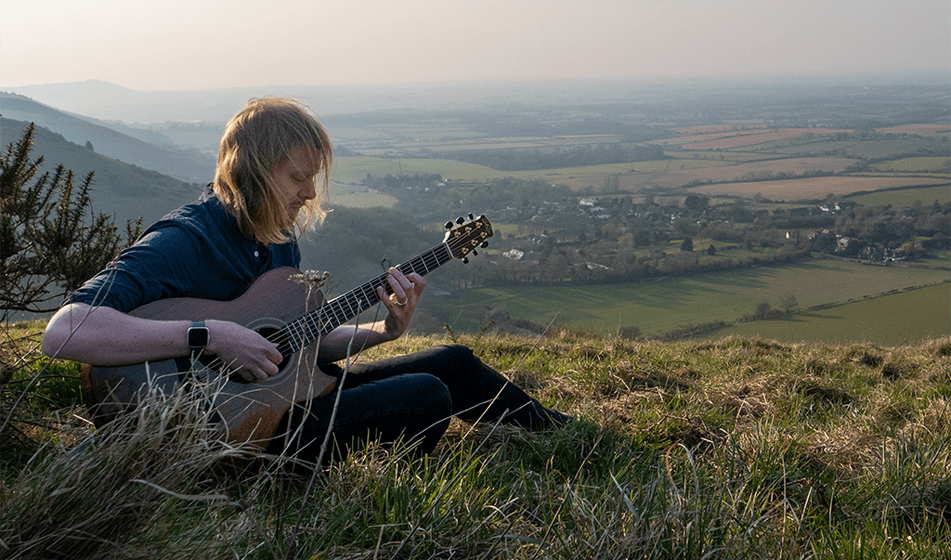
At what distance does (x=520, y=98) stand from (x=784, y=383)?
495 feet

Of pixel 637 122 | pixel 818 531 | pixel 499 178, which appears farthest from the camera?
pixel 637 122

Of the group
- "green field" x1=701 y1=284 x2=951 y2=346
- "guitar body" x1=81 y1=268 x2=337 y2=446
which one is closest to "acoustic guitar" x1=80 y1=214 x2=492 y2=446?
"guitar body" x1=81 y1=268 x2=337 y2=446

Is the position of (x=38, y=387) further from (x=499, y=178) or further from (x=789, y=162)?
(x=789, y=162)

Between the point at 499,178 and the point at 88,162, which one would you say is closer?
the point at 88,162

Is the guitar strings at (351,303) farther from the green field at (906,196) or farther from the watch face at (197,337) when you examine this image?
the green field at (906,196)

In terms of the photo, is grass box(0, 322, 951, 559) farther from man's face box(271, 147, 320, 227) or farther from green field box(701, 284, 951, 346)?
green field box(701, 284, 951, 346)

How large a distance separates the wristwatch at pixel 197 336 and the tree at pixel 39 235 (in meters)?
2.24

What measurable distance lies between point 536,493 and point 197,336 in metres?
1.40

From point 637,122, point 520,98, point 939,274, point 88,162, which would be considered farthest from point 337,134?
point 520,98

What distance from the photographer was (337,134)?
78.8 m

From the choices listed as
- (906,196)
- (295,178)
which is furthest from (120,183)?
(906,196)

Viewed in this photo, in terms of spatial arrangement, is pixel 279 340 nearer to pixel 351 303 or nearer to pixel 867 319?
pixel 351 303

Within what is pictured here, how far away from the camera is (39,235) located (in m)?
4.42

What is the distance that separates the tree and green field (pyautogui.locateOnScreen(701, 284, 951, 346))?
1650 centimetres
